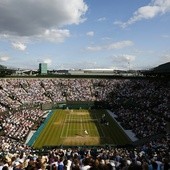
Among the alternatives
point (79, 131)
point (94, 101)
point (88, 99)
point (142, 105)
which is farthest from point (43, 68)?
point (79, 131)

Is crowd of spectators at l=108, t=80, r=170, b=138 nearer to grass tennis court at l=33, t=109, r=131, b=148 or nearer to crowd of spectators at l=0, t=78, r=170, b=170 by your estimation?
crowd of spectators at l=0, t=78, r=170, b=170

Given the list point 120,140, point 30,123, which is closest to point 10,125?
point 30,123

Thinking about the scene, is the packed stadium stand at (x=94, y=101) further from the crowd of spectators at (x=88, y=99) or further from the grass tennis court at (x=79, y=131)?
the grass tennis court at (x=79, y=131)

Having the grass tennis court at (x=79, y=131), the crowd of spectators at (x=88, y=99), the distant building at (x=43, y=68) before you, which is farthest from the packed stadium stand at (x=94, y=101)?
the distant building at (x=43, y=68)

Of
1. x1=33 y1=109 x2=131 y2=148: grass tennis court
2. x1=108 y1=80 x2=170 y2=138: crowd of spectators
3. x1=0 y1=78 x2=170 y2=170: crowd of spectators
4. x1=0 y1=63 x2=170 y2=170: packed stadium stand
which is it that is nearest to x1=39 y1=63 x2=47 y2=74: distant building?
x1=0 y1=63 x2=170 y2=170: packed stadium stand

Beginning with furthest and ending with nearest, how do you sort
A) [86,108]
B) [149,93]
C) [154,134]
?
[86,108] → [149,93] → [154,134]

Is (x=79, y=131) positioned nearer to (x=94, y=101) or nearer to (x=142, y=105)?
(x=142, y=105)

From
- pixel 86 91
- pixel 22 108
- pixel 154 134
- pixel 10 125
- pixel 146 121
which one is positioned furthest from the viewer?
pixel 86 91

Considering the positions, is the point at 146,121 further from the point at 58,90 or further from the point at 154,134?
the point at 58,90

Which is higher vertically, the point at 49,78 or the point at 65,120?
the point at 49,78
